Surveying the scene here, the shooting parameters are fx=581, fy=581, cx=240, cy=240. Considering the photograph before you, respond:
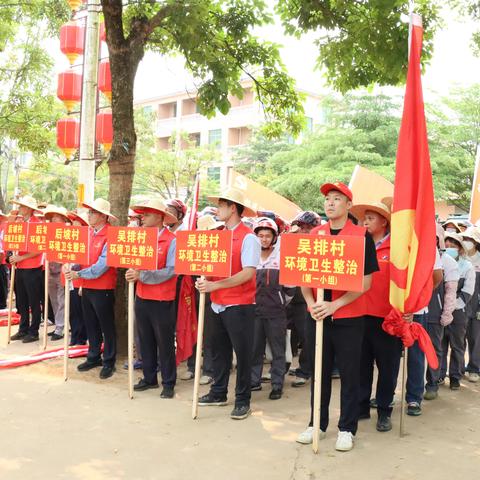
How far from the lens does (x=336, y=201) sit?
439 cm

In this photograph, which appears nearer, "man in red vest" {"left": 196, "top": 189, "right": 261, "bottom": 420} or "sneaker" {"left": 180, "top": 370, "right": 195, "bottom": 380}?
"man in red vest" {"left": 196, "top": 189, "right": 261, "bottom": 420}

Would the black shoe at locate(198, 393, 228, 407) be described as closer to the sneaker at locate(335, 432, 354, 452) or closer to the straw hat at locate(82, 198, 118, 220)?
the sneaker at locate(335, 432, 354, 452)

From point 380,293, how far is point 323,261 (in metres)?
0.86

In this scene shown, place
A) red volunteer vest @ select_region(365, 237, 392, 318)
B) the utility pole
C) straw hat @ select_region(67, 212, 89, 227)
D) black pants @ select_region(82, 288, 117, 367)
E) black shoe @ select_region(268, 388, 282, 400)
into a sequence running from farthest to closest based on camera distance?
the utility pole
straw hat @ select_region(67, 212, 89, 227)
black pants @ select_region(82, 288, 117, 367)
black shoe @ select_region(268, 388, 282, 400)
red volunteer vest @ select_region(365, 237, 392, 318)

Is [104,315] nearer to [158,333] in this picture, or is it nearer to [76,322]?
[158,333]

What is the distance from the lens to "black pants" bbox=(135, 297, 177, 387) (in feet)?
18.9

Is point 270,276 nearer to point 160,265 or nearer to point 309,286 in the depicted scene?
point 160,265

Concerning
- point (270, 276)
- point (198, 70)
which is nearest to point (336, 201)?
point (270, 276)

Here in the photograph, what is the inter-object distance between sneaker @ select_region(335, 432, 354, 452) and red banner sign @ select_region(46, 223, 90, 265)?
11.0 feet

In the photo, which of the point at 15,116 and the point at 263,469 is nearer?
the point at 263,469

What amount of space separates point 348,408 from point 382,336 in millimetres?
732

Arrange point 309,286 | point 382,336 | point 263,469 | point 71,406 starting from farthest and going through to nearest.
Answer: point 71,406, point 382,336, point 309,286, point 263,469

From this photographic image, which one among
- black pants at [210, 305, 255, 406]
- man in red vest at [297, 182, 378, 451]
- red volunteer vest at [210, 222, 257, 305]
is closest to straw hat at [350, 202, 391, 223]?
man in red vest at [297, 182, 378, 451]

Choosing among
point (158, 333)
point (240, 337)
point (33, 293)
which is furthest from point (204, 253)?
point (33, 293)
